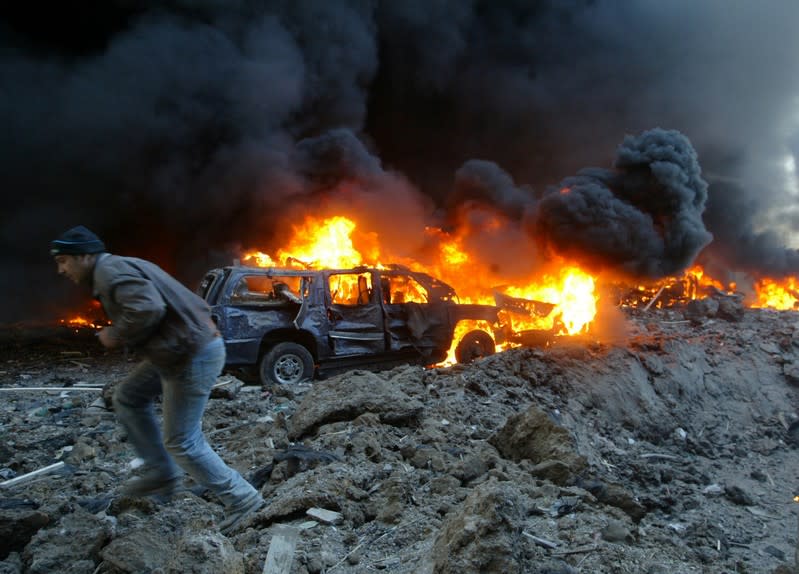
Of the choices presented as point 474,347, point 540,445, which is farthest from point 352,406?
point 474,347

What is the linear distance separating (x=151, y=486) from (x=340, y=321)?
5599 mm

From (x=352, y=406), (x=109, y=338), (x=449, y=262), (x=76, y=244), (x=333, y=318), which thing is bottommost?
(x=352, y=406)

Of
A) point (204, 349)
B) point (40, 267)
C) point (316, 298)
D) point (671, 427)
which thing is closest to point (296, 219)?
point (40, 267)

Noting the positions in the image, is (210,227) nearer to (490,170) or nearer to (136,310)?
(490,170)

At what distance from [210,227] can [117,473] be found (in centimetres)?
1528

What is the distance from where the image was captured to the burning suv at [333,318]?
823 centimetres

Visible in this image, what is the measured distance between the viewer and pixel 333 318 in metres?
8.88

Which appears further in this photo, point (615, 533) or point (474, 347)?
point (474, 347)

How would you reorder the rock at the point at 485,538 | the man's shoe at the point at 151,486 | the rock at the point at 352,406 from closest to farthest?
the rock at the point at 485,538 < the man's shoe at the point at 151,486 < the rock at the point at 352,406

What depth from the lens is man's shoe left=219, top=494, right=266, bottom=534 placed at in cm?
321

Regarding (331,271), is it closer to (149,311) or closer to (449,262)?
(149,311)

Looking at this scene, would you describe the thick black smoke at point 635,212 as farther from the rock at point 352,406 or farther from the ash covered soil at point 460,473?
the rock at point 352,406

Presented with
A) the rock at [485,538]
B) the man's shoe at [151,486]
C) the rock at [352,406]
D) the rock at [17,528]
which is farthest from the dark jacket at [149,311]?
the rock at [352,406]

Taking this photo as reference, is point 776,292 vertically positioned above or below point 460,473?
above
